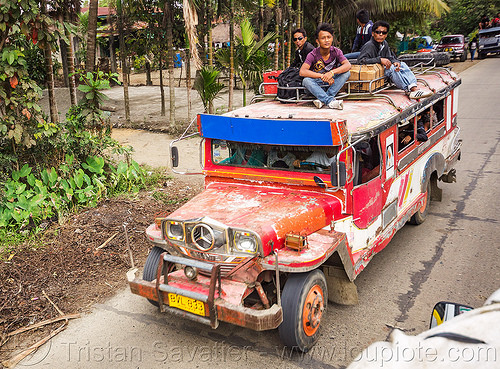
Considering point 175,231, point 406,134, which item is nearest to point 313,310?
point 175,231

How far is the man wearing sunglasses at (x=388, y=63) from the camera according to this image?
654 centimetres

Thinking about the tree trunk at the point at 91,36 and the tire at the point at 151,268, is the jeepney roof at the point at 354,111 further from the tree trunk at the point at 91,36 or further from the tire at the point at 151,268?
the tree trunk at the point at 91,36

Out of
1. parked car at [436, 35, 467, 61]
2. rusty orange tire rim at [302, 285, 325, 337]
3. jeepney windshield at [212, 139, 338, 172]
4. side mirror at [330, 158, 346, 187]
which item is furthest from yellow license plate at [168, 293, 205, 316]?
parked car at [436, 35, 467, 61]

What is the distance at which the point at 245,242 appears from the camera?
430 cm

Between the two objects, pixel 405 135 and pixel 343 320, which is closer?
pixel 343 320

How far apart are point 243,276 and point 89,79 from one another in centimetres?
526

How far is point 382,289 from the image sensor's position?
563 cm

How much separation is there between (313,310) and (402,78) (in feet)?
12.1

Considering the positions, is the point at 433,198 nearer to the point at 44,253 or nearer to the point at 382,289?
the point at 382,289

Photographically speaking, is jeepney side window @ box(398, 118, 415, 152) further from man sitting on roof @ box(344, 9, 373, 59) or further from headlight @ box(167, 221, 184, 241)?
headlight @ box(167, 221, 184, 241)

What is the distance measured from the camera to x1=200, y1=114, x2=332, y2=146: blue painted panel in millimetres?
4816

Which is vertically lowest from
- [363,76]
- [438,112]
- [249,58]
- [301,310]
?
[301,310]

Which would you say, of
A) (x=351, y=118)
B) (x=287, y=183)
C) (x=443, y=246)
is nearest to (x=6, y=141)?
(x=287, y=183)

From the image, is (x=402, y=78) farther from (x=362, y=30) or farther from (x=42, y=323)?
(x=42, y=323)
